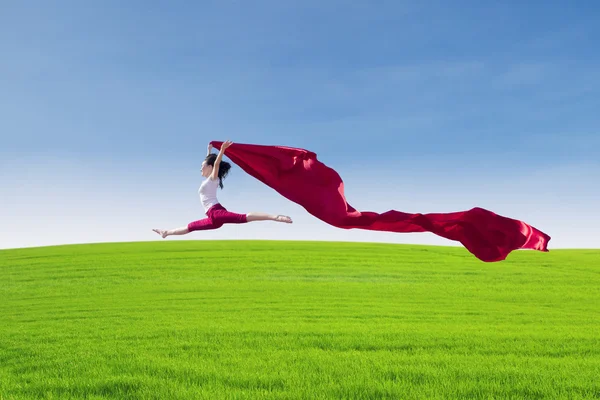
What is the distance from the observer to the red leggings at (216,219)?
409 centimetres

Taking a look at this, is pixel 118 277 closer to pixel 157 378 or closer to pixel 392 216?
pixel 157 378

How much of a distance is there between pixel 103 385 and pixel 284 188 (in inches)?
321

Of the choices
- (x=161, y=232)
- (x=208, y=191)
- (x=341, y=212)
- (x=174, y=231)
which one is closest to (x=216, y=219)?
(x=208, y=191)

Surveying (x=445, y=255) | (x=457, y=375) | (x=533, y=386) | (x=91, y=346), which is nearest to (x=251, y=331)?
(x=91, y=346)

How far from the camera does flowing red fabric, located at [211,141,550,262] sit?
5.15m

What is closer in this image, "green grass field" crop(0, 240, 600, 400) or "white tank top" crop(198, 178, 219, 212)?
"white tank top" crop(198, 178, 219, 212)

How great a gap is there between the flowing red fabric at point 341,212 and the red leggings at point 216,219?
0.99 m

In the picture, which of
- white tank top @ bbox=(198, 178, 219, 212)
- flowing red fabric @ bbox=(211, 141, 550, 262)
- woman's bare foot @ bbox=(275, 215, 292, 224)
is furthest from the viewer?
flowing red fabric @ bbox=(211, 141, 550, 262)

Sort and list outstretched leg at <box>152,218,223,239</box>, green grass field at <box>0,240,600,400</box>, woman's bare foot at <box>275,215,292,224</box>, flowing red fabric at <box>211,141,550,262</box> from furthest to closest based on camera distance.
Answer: green grass field at <box>0,240,600,400</box> < flowing red fabric at <box>211,141,550,262</box> < outstretched leg at <box>152,218,223,239</box> < woman's bare foot at <box>275,215,292,224</box>

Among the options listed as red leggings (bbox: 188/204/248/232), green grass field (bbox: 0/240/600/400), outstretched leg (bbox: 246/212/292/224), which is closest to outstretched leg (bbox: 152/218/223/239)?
red leggings (bbox: 188/204/248/232)

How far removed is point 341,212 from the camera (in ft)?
16.9

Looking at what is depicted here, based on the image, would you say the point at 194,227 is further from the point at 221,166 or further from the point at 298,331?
the point at 298,331

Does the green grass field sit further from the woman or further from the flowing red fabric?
the woman

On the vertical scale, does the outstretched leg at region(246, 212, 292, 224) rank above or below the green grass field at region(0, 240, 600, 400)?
above
